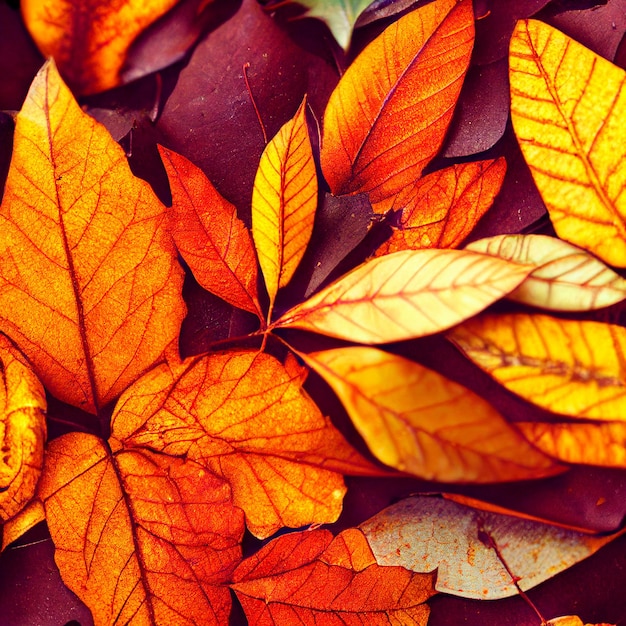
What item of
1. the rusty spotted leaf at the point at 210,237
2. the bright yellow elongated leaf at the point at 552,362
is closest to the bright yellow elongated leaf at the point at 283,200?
the rusty spotted leaf at the point at 210,237

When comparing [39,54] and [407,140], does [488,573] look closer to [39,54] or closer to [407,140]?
[407,140]

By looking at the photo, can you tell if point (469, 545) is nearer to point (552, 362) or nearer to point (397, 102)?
point (552, 362)

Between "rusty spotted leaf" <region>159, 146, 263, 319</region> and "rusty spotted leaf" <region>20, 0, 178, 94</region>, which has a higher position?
"rusty spotted leaf" <region>20, 0, 178, 94</region>

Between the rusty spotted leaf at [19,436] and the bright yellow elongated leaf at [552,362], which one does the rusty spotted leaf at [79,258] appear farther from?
the bright yellow elongated leaf at [552,362]

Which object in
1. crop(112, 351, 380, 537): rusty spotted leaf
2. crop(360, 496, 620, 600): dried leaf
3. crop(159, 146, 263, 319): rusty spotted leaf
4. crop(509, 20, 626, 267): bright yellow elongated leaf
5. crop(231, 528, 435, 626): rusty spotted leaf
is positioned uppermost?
crop(509, 20, 626, 267): bright yellow elongated leaf

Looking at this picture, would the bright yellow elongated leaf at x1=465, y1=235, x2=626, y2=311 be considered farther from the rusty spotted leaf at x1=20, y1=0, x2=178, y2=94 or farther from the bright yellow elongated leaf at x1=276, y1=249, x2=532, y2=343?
the rusty spotted leaf at x1=20, y1=0, x2=178, y2=94

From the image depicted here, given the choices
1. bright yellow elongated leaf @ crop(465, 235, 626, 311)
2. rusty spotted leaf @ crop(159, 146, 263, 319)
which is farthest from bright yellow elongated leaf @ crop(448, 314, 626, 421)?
rusty spotted leaf @ crop(159, 146, 263, 319)

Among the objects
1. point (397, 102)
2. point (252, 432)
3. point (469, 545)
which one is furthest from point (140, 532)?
point (397, 102)
